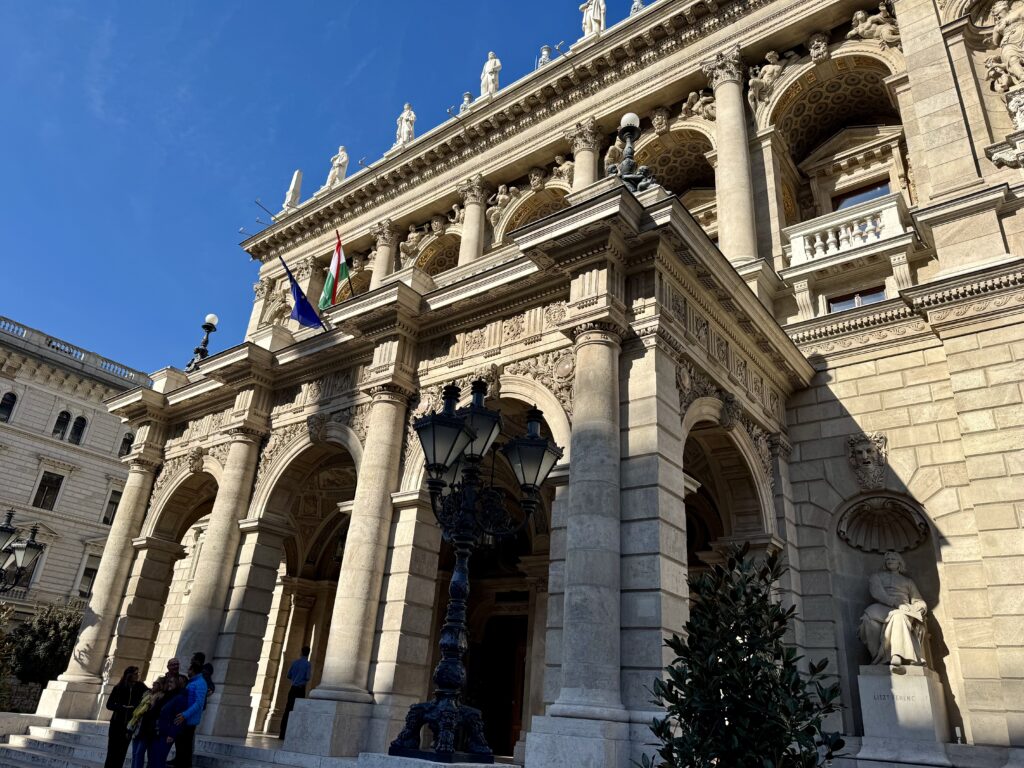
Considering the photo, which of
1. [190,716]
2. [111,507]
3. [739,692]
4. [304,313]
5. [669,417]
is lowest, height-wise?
[190,716]

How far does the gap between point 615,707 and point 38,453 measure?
41.3m

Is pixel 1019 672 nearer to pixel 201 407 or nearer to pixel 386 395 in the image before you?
pixel 386 395

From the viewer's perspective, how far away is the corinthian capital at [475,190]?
79.8 feet

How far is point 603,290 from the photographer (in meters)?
10.5

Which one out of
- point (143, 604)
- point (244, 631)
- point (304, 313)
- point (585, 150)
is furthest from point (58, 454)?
point (585, 150)

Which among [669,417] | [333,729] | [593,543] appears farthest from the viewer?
[333,729]

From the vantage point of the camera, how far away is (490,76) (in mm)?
26828

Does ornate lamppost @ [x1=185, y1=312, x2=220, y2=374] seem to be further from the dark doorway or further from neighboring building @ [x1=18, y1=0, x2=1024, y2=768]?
the dark doorway

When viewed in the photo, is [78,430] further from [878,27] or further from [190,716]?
[878,27]

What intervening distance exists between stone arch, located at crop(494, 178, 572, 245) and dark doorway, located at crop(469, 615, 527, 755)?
11.5 metres

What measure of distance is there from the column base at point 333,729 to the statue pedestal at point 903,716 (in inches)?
292

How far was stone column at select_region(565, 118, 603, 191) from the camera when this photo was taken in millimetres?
20969

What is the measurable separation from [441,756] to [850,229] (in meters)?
13.5

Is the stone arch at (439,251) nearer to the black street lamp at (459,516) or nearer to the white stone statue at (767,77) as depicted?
the white stone statue at (767,77)
